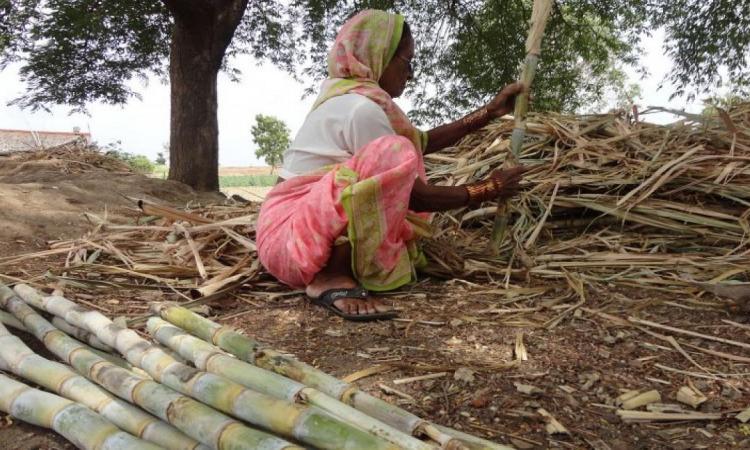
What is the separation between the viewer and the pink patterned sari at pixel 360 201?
5.88 ft

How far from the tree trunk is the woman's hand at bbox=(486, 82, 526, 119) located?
418 centimetres

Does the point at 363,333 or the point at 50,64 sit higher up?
the point at 50,64

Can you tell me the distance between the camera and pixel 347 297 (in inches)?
75.0

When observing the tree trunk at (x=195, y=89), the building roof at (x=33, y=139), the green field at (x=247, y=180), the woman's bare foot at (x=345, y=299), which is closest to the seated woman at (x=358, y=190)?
the woman's bare foot at (x=345, y=299)

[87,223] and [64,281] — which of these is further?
[87,223]

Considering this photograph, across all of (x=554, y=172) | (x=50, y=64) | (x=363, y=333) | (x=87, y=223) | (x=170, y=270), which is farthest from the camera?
(x=50, y=64)

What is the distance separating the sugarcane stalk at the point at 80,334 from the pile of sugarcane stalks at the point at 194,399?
0.02 metres

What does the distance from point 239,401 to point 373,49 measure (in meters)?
1.44

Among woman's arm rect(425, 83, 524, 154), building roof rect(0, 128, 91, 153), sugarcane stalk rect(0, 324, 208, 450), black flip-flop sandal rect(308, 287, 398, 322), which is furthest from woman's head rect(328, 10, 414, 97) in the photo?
building roof rect(0, 128, 91, 153)

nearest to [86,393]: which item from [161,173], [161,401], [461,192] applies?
[161,401]

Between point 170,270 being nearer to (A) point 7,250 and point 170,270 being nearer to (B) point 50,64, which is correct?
(A) point 7,250

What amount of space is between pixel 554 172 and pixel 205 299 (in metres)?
1.71

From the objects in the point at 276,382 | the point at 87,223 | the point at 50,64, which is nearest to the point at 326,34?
the point at 50,64

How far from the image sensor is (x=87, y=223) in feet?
10.9
